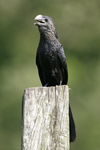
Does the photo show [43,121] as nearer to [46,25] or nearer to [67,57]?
[46,25]

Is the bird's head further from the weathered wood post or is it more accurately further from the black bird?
the weathered wood post

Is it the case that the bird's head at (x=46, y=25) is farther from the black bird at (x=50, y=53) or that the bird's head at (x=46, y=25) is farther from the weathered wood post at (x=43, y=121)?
the weathered wood post at (x=43, y=121)

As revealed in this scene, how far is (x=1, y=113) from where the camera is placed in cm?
1158

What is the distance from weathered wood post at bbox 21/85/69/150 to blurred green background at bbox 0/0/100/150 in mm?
6915

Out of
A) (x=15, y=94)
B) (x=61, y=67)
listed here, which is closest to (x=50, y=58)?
(x=61, y=67)

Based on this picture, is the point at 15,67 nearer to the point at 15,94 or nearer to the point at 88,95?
the point at 15,94

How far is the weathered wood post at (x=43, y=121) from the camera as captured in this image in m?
3.22

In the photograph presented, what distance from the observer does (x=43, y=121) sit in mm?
3264

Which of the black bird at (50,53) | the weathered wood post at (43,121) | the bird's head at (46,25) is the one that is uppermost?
the bird's head at (46,25)

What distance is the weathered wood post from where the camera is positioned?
10.6 feet

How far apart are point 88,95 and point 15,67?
2.28m


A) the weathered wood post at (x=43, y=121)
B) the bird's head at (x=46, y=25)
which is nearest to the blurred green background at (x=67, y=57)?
the bird's head at (x=46, y=25)

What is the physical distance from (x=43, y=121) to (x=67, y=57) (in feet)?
→ 27.2

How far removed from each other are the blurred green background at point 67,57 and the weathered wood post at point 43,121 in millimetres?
6915
